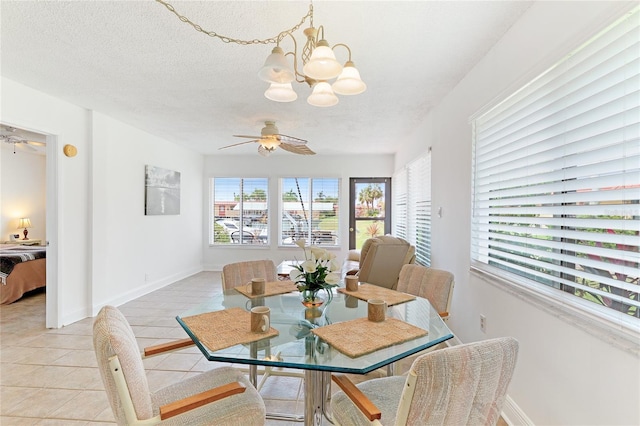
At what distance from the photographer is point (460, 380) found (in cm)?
92

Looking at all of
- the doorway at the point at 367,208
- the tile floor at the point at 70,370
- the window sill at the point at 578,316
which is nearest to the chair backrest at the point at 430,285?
the window sill at the point at 578,316

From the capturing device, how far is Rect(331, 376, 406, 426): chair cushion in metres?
1.26

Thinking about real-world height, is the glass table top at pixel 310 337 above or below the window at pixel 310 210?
below

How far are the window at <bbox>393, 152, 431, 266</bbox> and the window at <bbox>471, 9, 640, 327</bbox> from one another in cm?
181

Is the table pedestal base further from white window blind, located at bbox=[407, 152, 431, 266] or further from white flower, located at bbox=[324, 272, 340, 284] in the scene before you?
white window blind, located at bbox=[407, 152, 431, 266]

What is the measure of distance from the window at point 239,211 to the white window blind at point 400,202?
2.69 meters

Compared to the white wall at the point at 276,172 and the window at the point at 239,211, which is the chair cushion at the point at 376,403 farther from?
the window at the point at 239,211

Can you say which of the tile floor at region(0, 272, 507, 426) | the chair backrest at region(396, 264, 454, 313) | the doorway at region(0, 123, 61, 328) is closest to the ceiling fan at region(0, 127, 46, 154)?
the doorway at region(0, 123, 61, 328)

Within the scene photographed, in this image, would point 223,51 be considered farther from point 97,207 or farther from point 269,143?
point 97,207

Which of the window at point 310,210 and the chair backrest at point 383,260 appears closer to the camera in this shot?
the chair backrest at point 383,260

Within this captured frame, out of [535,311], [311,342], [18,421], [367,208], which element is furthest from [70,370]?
[367,208]

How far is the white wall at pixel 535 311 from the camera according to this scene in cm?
124

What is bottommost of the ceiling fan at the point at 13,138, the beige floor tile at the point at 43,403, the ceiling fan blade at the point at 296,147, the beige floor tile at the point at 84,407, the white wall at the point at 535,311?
the beige floor tile at the point at 84,407

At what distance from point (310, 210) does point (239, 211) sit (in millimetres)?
1571
